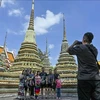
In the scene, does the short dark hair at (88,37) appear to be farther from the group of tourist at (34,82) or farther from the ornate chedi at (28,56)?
the ornate chedi at (28,56)

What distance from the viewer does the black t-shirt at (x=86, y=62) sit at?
3611mm

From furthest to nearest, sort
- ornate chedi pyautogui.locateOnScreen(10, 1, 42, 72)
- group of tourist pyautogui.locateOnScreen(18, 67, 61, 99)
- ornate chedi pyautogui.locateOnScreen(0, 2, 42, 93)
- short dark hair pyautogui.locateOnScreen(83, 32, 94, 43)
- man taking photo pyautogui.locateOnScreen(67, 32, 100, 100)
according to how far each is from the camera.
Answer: ornate chedi pyautogui.locateOnScreen(10, 1, 42, 72) < ornate chedi pyautogui.locateOnScreen(0, 2, 42, 93) < group of tourist pyautogui.locateOnScreen(18, 67, 61, 99) < short dark hair pyautogui.locateOnScreen(83, 32, 94, 43) < man taking photo pyautogui.locateOnScreen(67, 32, 100, 100)

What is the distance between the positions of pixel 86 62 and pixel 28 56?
21.6m

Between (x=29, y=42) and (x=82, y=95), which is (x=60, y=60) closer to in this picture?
(x=29, y=42)

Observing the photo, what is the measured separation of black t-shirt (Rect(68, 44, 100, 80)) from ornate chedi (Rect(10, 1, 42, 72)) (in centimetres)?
2011

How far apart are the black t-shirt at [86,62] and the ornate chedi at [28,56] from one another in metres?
20.1

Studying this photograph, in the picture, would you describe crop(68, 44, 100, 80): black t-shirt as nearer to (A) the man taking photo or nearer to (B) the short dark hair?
(A) the man taking photo

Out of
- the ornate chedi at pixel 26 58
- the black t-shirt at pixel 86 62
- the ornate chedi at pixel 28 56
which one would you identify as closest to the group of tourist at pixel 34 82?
the black t-shirt at pixel 86 62

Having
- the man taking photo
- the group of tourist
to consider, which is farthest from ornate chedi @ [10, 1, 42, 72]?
the man taking photo

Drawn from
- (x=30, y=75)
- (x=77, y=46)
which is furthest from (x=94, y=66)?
(x=30, y=75)

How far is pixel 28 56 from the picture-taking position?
82.4 feet

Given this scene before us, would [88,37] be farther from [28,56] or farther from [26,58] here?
[28,56]

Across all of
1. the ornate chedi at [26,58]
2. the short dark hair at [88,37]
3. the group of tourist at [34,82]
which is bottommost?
the group of tourist at [34,82]

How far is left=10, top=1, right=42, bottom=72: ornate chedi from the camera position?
79.8 ft
